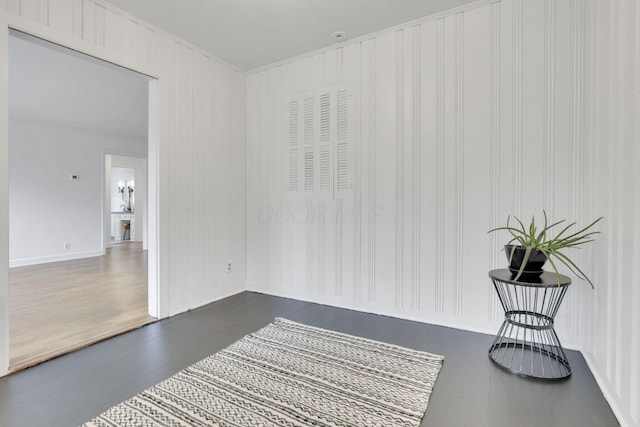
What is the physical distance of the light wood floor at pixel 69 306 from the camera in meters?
2.45

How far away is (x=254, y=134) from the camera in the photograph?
393 centimetres

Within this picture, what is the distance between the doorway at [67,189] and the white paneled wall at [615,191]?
3.32m

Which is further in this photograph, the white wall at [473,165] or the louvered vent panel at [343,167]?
the louvered vent panel at [343,167]

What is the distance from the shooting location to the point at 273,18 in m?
2.85

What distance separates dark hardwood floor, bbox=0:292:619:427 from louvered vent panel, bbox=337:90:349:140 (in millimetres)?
1828

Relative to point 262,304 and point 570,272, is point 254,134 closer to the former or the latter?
point 262,304

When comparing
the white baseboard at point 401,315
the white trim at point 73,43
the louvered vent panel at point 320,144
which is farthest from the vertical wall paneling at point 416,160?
the white trim at point 73,43

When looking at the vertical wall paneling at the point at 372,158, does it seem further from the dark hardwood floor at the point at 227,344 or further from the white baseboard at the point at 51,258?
the white baseboard at the point at 51,258

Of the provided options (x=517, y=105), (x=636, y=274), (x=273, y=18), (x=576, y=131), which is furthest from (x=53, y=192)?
(x=636, y=274)

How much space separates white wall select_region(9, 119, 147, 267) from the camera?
5.69 m

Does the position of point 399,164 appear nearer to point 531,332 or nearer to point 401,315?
point 401,315

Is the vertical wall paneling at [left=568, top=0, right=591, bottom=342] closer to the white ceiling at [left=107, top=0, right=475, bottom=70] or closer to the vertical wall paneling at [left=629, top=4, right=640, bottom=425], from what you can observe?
the white ceiling at [left=107, top=0, right=475, bottom=70]

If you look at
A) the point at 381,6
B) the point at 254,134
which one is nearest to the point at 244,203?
the point at 254,134

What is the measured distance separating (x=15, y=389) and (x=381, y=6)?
364cm
